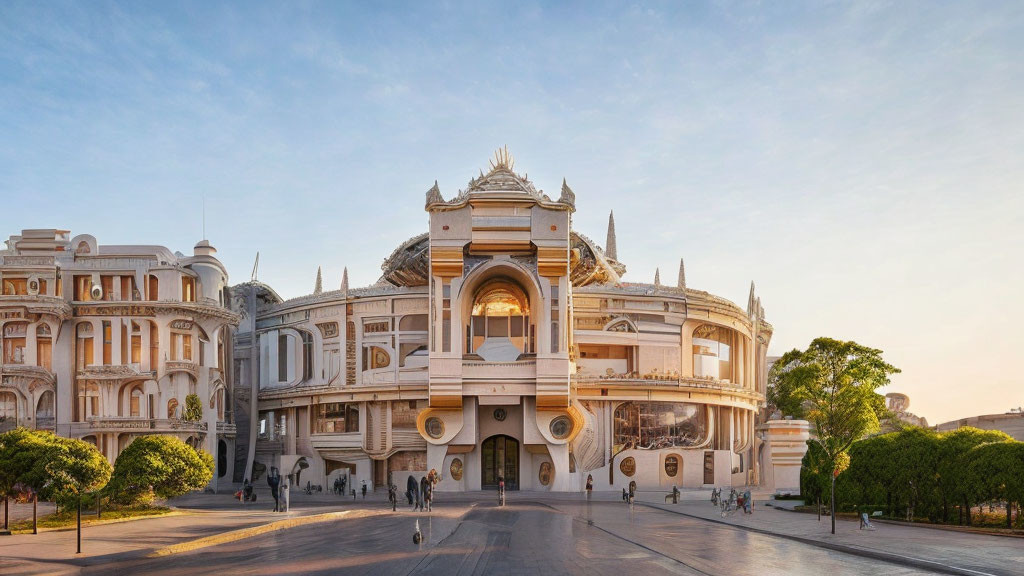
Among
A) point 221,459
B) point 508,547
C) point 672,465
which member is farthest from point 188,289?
point 508,547

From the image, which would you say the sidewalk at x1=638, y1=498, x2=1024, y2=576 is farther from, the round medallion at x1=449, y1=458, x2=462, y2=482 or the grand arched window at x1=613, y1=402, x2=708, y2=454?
the grand arched window at x1=613, y1=402, x2=708, y2=454

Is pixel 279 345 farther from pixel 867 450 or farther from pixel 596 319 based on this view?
pixel 867 450

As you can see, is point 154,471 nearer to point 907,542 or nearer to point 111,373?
point 111,373

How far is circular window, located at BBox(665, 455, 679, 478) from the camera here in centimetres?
6919

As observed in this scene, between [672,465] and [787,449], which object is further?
[787,449]

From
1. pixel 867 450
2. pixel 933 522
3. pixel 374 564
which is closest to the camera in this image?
pixel 374 564

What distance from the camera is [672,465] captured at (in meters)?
69.4

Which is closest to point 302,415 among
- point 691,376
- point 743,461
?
point 691,376

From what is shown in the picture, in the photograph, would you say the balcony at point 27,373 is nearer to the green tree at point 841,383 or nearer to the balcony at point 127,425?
the balcony at point 127,425

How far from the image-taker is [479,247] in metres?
61.9

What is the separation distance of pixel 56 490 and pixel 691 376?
4909 cm

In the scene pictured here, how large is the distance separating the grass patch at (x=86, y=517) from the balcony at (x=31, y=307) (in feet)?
74.0

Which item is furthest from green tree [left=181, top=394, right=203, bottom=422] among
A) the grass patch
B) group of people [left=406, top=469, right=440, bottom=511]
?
group of people [left=406, top=469, right=440, bottom=511]

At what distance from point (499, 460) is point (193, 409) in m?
21.7
